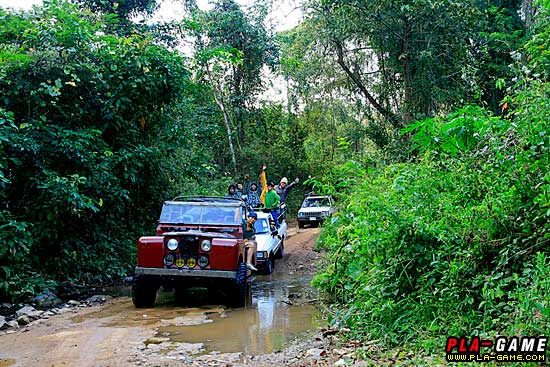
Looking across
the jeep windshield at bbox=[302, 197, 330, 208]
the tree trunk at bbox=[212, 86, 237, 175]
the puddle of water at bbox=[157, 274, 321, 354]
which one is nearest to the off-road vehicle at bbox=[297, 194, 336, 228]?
the jeep windshield at bbox=[302, 197, 330, 208]

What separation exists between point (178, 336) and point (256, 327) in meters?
1.19

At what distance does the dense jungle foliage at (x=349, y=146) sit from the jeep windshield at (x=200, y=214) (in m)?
1.83

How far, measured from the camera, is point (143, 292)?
390 inches

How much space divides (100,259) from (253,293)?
412 centimetres

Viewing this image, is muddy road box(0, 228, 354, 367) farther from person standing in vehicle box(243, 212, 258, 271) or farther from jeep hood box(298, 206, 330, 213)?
jeep hood box(298, 206, 330, 213)

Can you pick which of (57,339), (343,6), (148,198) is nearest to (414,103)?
(343,6)

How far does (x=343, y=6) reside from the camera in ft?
65.7

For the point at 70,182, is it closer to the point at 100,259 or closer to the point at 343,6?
the point at 100,259

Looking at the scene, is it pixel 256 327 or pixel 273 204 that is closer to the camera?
pixel 256 327

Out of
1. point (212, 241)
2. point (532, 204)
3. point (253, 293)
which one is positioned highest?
point (532, 204)

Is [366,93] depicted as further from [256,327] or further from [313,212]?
[256,327]

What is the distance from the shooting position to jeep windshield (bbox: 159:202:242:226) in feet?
36.0

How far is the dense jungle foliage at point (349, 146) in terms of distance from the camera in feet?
20.5

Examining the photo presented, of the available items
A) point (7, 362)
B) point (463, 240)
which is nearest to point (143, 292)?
point (7, 362)
